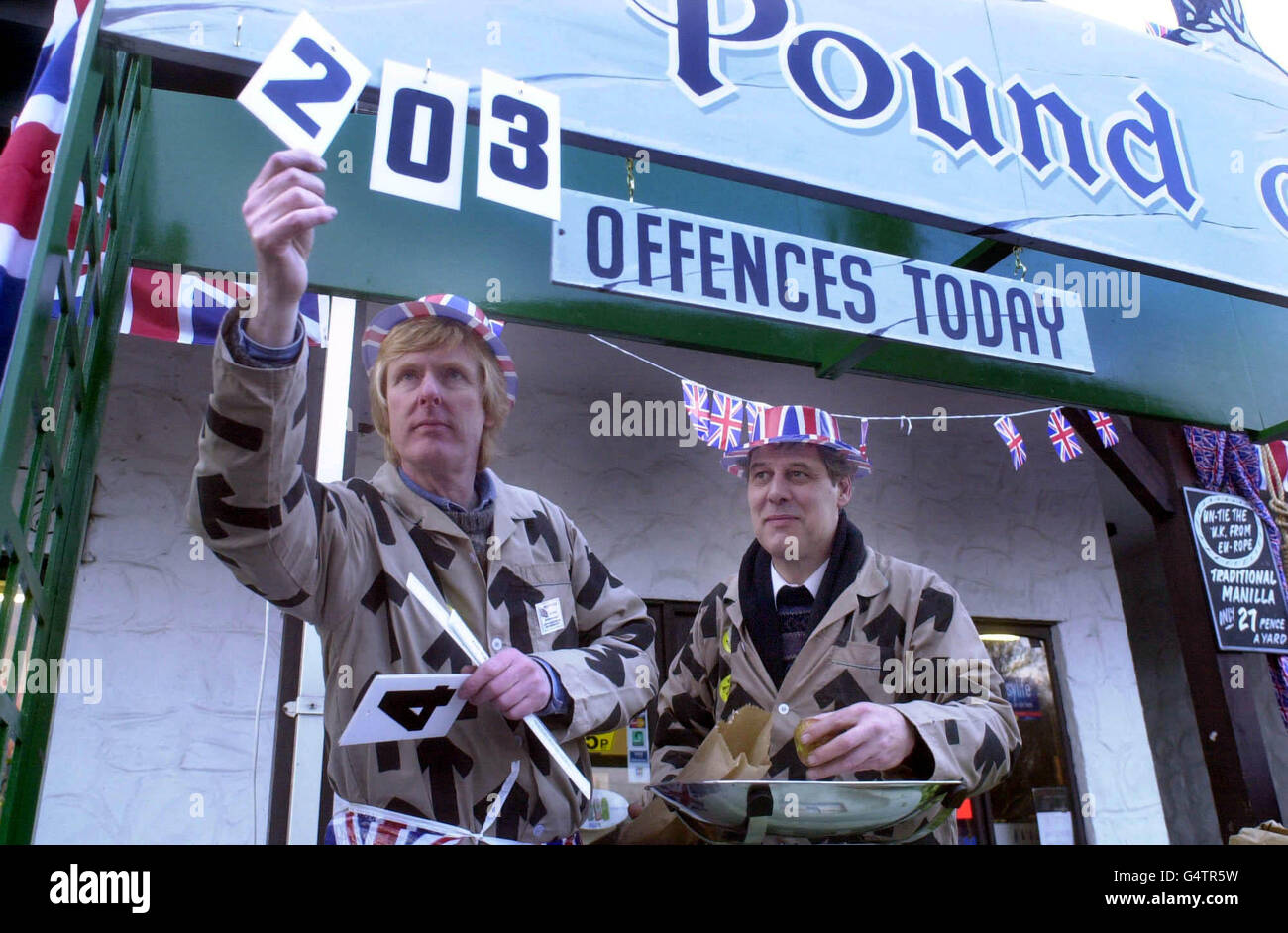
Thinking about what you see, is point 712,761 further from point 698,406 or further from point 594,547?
point 594,547

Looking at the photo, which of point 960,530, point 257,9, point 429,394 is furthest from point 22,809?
point 960,530

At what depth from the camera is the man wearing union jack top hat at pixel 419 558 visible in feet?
4.38

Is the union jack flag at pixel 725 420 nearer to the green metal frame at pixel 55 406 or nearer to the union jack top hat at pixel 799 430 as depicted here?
the union jack top hat at pixel 799 430

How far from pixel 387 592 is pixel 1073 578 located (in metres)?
5.41

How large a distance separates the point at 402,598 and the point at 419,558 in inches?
3.8

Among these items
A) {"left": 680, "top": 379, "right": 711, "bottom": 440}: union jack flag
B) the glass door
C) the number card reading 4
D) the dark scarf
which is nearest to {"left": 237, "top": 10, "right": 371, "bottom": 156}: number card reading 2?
the number card reading 4

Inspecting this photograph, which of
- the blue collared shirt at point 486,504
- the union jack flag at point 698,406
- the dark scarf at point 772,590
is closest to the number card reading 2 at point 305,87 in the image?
the blue collared shirt at point 486,504

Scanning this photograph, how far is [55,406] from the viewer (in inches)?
83.3

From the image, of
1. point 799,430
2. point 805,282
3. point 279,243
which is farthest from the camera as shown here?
point 805,282

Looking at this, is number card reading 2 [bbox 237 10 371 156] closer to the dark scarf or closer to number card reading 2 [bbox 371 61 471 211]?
number card reading 2 [bbox 371 61 471 211]

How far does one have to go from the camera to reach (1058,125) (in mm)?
3648

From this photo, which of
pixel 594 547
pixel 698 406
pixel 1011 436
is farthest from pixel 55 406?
pixel 1011 436

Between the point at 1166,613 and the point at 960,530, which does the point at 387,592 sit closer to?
the point at 960,530

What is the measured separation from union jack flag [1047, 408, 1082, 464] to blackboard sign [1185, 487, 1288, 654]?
0.64 metres
